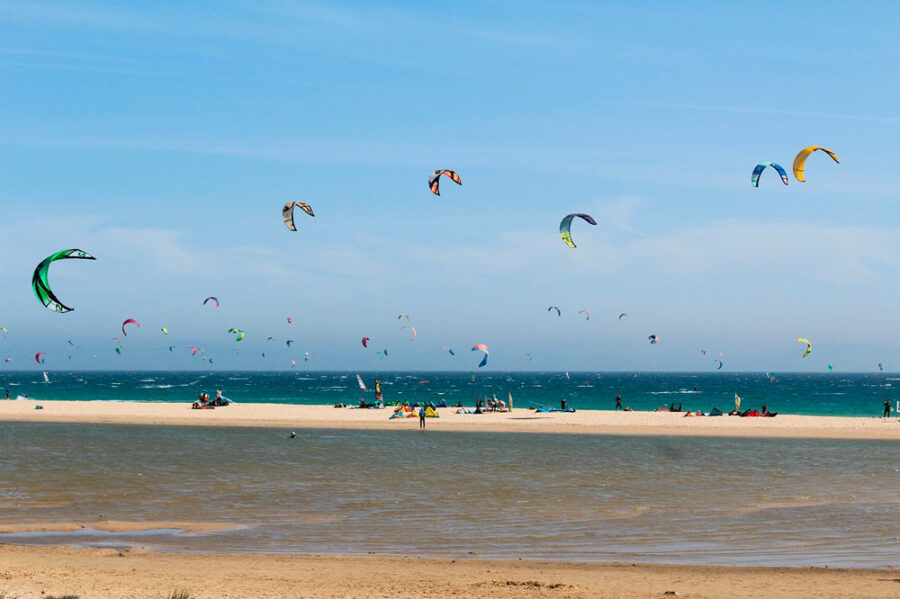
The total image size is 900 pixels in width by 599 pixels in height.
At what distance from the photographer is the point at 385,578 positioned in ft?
38.5

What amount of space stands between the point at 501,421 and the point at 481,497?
1035 inches

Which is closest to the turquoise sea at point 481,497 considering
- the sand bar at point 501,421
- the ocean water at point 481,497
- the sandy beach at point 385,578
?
the ocean water at point 481,497

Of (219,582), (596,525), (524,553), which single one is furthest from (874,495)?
(219,582)

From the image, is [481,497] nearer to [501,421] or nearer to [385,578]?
[385,578]

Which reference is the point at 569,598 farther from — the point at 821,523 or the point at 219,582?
the point at 821,523

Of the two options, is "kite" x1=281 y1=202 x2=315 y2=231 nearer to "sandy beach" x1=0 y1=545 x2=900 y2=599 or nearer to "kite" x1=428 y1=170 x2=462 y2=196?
"kite" x1=428 y1=170 x2=462 y2=196

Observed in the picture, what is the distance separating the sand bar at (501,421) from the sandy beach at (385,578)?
28622 millimetres

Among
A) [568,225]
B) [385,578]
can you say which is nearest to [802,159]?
[568,225]

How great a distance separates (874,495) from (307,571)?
48.2ft

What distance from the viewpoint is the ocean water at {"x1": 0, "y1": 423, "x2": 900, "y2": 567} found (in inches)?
570

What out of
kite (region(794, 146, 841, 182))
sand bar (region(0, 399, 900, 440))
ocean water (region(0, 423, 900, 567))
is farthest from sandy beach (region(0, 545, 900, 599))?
sand bar (region(0, 399, 900, 440))

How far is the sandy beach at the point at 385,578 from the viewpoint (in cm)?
1075

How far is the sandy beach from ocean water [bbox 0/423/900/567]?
0.88 metres

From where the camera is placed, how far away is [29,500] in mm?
18781
